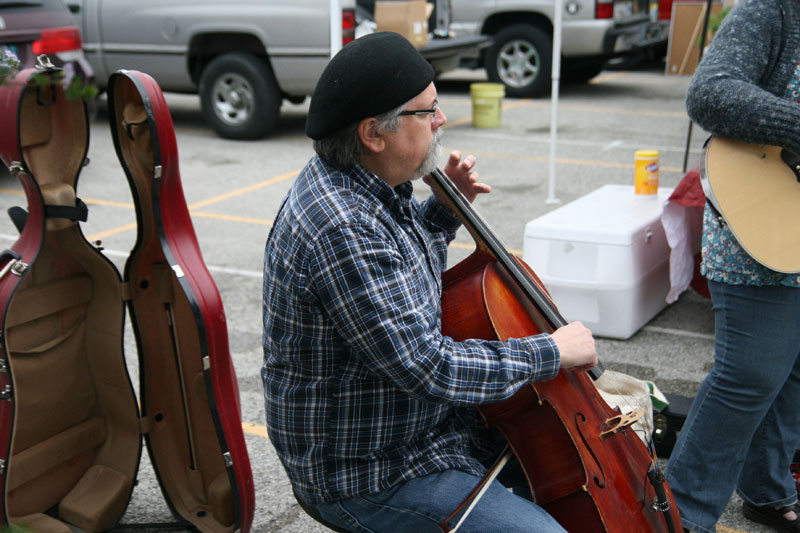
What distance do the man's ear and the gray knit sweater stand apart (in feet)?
3.20

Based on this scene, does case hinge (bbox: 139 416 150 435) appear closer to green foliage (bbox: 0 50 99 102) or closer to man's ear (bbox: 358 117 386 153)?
man's ear (bbox: 358 117 386 153)

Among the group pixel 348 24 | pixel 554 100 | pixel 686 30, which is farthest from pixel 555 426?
pixel 686 30

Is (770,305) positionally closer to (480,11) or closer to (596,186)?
(596,186)

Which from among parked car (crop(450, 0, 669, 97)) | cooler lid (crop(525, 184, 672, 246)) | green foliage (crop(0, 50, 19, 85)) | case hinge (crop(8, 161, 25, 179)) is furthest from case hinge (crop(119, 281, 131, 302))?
parked car (crop(450, 0, 669, 97))

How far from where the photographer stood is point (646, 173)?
451cm

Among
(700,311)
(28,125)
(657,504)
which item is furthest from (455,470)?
(700,311)

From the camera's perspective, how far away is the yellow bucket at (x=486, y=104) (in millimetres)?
9195

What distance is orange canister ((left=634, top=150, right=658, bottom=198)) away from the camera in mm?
4484

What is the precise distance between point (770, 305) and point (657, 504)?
0.66 meters

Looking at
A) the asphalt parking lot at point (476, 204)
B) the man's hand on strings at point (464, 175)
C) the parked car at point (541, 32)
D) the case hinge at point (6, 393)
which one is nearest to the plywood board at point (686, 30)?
the parked car at point (541, 32)

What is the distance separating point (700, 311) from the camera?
4.45 meters

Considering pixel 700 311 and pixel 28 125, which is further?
pixel 700 311

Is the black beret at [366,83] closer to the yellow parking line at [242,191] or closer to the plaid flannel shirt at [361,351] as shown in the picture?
the plaid flannel shirt at [361,351]

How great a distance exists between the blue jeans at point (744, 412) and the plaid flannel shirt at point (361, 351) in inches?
32.4
